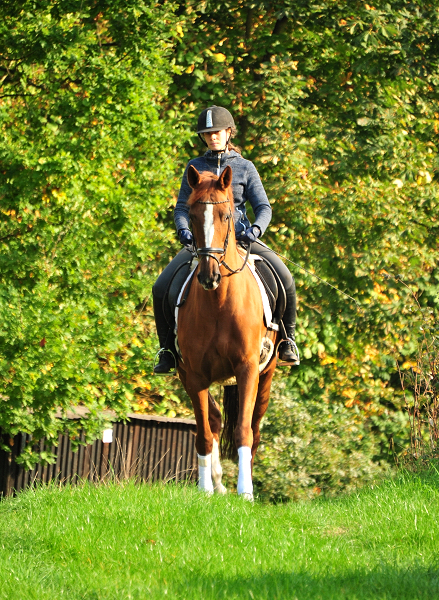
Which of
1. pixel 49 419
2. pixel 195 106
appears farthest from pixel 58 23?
pixel 49 419

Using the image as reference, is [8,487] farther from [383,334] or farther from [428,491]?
[383,334]

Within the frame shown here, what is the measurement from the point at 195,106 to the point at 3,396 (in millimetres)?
7342

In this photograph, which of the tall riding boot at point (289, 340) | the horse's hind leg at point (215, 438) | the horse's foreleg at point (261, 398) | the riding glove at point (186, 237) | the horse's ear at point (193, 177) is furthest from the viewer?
the horse's foreleg at point (261, 398)

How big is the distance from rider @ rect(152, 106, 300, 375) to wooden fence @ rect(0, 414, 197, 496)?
4.14 meters

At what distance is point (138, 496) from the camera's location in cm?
660

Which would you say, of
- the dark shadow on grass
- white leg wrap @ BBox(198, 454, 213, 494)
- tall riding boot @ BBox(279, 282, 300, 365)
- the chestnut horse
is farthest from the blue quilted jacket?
the dark shadow on grass

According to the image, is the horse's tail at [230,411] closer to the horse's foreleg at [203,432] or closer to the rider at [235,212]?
the rider at [235,212]

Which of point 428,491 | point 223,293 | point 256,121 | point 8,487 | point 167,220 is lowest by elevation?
point 8,487

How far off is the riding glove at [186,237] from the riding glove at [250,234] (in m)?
0.47

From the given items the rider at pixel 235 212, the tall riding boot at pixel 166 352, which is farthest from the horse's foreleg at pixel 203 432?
the rider at pixel 235 212

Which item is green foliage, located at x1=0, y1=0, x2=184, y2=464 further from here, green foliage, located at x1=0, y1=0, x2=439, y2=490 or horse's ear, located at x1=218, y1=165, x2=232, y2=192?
horse's ear, located at x1=218, y1=165, x2=232, y2=192

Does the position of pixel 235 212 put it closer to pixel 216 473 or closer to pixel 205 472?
pixel 205 472

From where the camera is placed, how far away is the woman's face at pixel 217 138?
7.58 metres

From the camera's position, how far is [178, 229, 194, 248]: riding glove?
7.11 m
